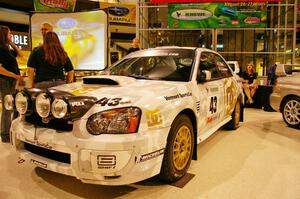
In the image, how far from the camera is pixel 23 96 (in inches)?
102

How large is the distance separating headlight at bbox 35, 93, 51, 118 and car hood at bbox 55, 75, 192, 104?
265 millimetres

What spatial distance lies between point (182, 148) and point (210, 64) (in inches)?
61.4

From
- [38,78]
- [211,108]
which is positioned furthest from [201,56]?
[38,78]

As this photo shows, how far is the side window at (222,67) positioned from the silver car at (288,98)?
150 cm

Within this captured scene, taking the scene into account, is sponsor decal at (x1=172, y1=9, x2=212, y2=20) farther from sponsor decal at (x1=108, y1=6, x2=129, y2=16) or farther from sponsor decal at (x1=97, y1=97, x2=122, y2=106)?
sponsor decal at (x1=97, y1=97, x2=122, y2=106)

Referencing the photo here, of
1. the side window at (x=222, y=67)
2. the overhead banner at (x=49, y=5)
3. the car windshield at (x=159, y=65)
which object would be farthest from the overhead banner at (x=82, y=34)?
the overhead banner at (x=49, y=5)

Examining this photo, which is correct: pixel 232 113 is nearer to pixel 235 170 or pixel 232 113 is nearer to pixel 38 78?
pixel 235 170

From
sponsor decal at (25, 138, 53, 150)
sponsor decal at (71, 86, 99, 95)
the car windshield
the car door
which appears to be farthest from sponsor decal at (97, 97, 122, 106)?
the car door

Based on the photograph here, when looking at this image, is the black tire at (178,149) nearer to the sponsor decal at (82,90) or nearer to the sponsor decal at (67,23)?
the sponsor decal at (82,90)

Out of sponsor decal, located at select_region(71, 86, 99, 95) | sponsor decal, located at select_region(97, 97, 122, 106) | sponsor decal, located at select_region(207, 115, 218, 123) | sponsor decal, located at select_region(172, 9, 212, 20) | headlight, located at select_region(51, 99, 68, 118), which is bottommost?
sponsor decal, located at select_region(207, 115, 218, 123)

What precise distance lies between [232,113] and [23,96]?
11.4ft

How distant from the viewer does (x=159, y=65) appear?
3.56 m

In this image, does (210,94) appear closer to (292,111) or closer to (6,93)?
(292,111)

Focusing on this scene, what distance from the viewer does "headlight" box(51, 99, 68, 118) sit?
227 cm
